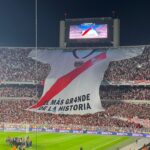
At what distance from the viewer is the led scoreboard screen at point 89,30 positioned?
1913 inches

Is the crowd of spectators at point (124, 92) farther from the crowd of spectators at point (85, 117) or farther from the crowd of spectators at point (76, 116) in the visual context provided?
the crowd of spectators at point (85, 117)

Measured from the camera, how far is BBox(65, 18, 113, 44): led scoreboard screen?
48.6 meters

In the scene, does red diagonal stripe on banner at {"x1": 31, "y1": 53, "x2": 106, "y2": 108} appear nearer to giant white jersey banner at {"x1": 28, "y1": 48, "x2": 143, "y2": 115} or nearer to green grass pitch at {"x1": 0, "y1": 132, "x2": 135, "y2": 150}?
giant white jersey banner at {"x1": 28, "y1": 48, "x2": 143, "y2": 115}

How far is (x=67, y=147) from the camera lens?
1187 inches

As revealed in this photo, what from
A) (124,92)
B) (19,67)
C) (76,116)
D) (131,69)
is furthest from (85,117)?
(19,67)

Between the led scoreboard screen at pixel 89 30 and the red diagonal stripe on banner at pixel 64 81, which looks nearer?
the red diagonal stripe on banner at pixel 64 81

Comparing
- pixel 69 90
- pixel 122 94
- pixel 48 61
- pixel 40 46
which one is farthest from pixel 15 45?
pixel 122 94

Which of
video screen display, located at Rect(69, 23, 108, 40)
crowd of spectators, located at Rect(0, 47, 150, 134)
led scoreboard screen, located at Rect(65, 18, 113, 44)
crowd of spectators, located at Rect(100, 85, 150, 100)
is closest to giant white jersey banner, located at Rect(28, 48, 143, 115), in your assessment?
crowd of spectators, located at Rect(0, 47, 150, 134)

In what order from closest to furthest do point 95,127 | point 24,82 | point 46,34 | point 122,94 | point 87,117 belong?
point 95,127, point 87,117, point 122,94, point 24,82, point 46,34

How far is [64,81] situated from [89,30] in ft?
22.0

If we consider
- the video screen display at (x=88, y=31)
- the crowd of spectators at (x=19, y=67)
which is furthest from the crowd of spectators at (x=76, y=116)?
the video screen display at (x=88, y=31)

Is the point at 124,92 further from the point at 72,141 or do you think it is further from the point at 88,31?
the point at 72,141

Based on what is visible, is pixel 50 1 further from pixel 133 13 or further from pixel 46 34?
pixel 133 13

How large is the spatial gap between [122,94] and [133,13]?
10.0 meters
